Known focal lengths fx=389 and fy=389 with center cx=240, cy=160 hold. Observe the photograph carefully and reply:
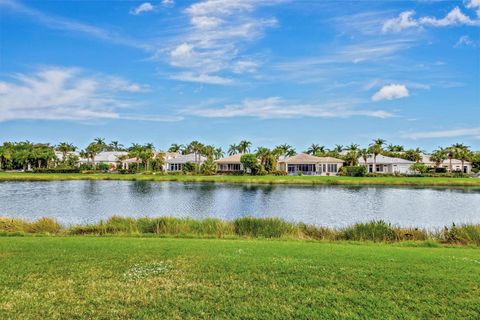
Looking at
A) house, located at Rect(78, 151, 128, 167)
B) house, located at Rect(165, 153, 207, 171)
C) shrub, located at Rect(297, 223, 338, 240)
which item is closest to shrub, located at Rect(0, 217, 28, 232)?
shrub, located at Rect(297, 223, 338, 240)

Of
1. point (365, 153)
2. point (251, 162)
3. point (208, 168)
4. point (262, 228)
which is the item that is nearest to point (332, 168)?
point (365, 153)

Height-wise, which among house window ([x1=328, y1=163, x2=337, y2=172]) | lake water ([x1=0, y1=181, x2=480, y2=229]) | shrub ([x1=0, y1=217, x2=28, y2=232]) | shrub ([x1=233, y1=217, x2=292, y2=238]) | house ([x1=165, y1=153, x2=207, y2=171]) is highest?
house ([x1=165, y1=153, x2=207, y2=171])

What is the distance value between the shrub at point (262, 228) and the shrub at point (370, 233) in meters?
2.57

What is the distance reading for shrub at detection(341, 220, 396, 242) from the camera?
16477mm

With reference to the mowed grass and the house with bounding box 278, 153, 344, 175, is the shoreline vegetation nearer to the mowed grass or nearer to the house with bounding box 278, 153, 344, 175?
the mowed grass

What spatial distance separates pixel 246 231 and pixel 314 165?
7198 cm

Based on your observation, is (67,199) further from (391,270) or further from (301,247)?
(391,270)

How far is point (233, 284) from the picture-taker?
7559 mm

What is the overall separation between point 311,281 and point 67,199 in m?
36.9

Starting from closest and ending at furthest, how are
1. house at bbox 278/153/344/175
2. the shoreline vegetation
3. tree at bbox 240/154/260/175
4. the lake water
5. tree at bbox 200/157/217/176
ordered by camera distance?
the shoreline vegetation → the lake water → tree at bbox 240/154/260/175 → tree at bbox 200/157/217/176 → house at bbox 278/153/344/175

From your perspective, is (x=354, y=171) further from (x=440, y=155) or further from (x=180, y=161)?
(x=180, y=161)

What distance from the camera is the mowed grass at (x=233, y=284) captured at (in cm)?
632

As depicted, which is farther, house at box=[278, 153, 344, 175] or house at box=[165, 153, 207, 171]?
house at box=[165, 153, 207, 171]

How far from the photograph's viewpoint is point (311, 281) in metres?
7.75
